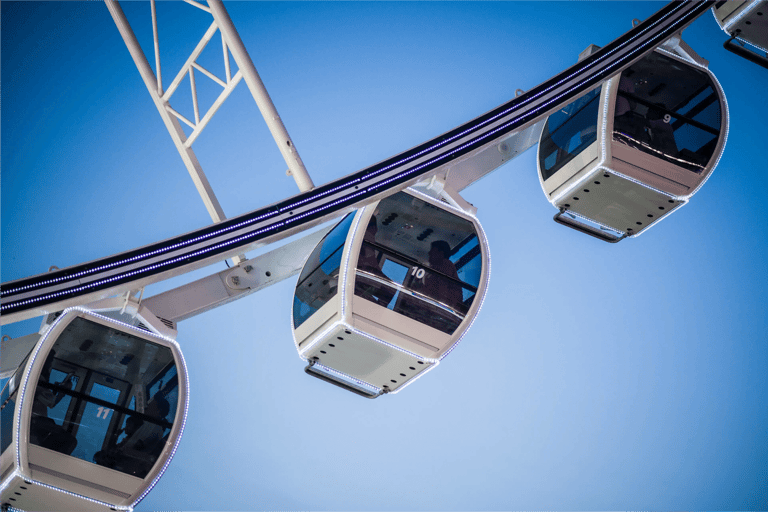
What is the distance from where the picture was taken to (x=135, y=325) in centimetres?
702

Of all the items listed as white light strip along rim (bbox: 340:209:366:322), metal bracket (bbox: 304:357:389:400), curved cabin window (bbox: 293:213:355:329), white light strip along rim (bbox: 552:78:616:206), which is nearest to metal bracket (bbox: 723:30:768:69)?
white light strip along rim (bbox: 552:78:616:206)

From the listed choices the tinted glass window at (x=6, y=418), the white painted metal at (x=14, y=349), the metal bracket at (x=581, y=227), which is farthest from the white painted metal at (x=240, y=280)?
the metal bracket at (x=581, y=227)

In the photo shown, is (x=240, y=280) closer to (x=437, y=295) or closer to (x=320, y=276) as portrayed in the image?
(x=320, y=276)

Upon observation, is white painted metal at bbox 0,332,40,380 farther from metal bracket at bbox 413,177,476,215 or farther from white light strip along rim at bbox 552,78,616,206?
white light strip along rim at bbox 552,78,616,206

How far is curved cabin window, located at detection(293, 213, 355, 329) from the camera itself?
6.32 m

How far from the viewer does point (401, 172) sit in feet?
16.3

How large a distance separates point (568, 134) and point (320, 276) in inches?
94.7

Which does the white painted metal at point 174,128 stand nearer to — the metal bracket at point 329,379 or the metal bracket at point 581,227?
the metal bracket at point 329,379

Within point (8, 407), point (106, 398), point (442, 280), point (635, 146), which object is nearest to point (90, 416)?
point (106, 398)

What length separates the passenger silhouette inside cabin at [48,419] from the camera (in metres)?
6.32

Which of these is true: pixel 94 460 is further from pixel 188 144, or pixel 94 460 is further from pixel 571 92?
pixel 571 92

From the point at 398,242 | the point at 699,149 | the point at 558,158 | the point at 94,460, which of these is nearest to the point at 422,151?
the point at 398,242

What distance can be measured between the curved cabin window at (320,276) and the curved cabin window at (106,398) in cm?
124

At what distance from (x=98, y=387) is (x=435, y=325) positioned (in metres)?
2.70
